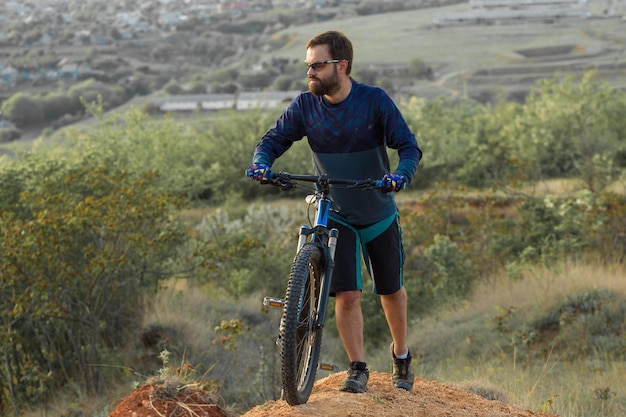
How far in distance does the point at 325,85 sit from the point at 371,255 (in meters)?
1.03

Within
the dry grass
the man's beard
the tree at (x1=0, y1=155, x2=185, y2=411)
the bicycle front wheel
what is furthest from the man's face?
the tree at (x1=0, y1=155, x2=185, y2=411)

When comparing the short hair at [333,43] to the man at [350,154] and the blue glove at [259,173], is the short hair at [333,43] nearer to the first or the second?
the man at [350,154]

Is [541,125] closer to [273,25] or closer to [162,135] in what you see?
[162,135]

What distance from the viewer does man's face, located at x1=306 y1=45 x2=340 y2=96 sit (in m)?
4.87

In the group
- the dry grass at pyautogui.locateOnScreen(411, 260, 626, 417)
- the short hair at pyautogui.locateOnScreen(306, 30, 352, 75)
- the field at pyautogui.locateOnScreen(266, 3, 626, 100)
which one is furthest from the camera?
the field at pyautogui.locateOnScreen(266, 3, 626, 100)

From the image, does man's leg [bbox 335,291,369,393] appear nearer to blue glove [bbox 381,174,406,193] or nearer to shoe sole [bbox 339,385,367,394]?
shoe sole [bbox 339,385,367,394]

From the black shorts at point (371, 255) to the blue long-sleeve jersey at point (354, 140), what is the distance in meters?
0.07

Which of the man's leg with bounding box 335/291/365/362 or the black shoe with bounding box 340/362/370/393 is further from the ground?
the man's leg with bounding box 335/291/365/362

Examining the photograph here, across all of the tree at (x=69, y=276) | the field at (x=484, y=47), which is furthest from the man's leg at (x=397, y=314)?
the field at (x=484, y=47)

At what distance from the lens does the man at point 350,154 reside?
4906mm

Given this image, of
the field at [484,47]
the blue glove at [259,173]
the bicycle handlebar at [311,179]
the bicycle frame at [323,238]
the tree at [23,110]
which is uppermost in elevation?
the blue glove at [259,173]

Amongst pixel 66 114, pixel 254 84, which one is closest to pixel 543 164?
pixel 66 114

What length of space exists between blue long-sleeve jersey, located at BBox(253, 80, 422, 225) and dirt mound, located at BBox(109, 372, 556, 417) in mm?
1008

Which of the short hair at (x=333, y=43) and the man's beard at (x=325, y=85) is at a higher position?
the short hair at (x=333, y=43)
